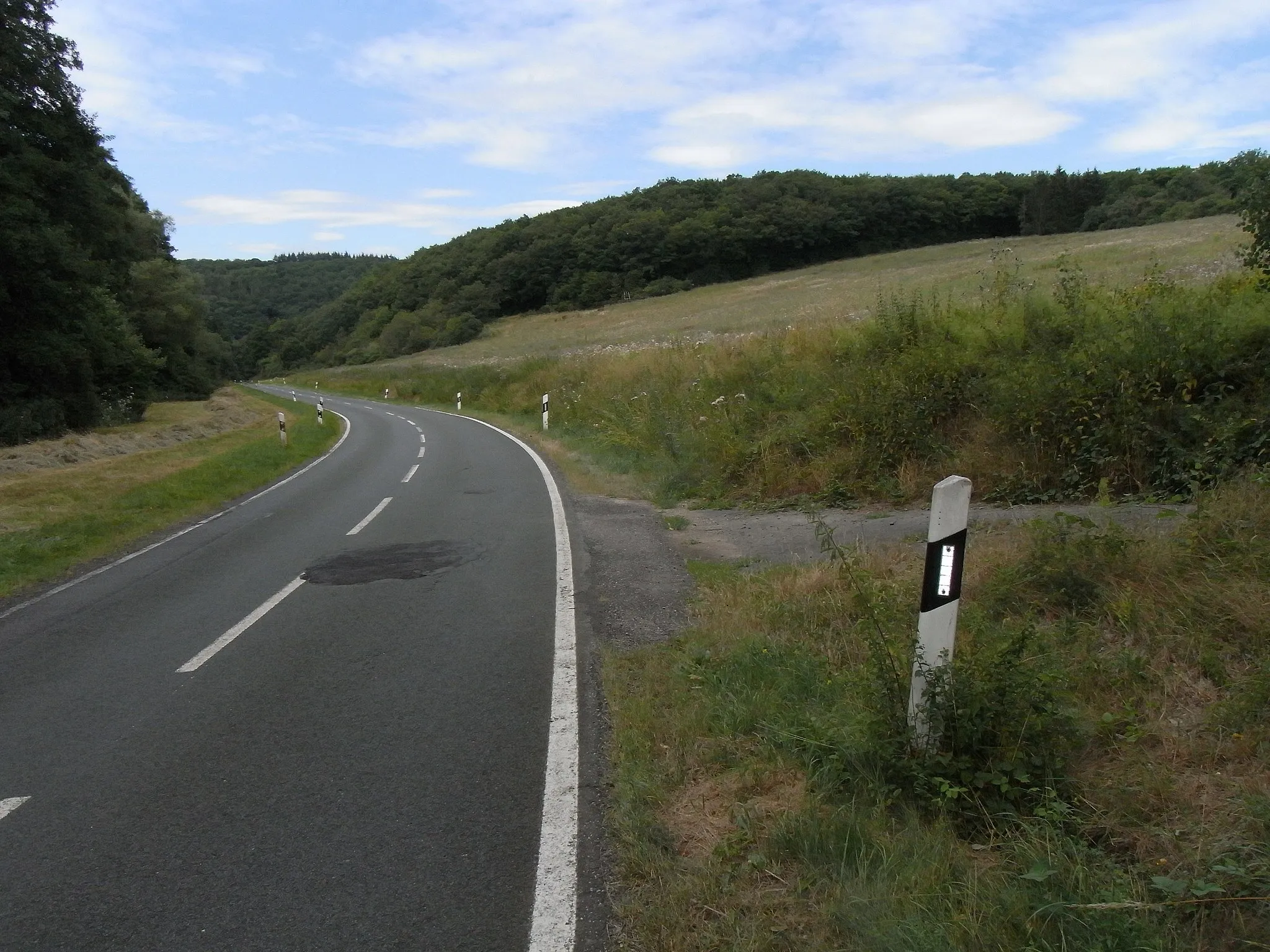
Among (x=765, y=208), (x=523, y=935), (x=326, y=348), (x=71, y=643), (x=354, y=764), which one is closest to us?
(x=523, y=935)

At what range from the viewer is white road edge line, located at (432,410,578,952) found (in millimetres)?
3195

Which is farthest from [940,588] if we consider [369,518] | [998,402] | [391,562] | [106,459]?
[106,459]

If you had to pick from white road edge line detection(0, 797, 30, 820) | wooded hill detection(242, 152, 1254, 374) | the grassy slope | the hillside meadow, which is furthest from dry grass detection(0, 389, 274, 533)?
wooded hill detection(242, 152, 1254, 374)

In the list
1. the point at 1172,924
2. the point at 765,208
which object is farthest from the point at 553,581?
the point at 765,208

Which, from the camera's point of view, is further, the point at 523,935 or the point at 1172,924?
the point at 523,935

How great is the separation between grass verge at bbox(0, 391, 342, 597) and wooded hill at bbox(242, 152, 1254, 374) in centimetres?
6529

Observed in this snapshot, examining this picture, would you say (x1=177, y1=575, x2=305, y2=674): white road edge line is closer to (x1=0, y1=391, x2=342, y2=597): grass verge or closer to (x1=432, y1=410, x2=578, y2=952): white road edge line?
(x1=432, y1=410, x2=578, y2=952): white road edge line

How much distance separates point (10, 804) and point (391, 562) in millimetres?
5414

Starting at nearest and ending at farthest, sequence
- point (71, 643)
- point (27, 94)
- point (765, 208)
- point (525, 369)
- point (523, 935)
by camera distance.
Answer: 1. point (523, 935)
2. point (71, 643)
3. point (27, 94)
4. point (525, 369)
5. point (765, 208)

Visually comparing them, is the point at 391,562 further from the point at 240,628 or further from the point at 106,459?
the point at 106,459

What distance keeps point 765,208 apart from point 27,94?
7300cm

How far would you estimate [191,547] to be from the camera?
1115cm

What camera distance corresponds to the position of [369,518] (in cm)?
1284

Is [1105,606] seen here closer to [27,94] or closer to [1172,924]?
[1172,924]
